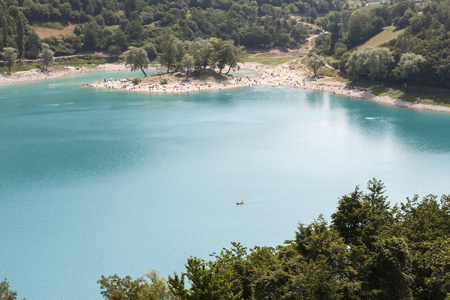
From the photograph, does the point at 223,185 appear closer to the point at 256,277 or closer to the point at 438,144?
the point at 256,277

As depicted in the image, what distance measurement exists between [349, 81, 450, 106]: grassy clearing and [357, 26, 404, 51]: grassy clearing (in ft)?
96.3

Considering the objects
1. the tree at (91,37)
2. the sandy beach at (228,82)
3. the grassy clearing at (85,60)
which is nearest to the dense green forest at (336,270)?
the sandy beach at (228,82)

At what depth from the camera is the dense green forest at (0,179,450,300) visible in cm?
2162

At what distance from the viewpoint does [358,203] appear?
30.0 m

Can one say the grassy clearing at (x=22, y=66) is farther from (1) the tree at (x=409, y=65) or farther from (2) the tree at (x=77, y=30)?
(1) the tree at (x=409, y=65)

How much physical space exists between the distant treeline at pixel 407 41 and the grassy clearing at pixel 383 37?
2667mm

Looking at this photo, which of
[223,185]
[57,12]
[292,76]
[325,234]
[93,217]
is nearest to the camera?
[325,234]

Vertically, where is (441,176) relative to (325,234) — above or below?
below

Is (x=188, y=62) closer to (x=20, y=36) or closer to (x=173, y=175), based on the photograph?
(x=173, y=175)

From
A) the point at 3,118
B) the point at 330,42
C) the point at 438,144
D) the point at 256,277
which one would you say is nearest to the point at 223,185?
the point at 256,277

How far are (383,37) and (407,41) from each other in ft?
103

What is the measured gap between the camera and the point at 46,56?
151 m

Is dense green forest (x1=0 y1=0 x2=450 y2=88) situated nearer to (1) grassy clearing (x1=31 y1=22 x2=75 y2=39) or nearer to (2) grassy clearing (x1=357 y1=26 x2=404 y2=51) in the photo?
(1) grassy clearing (x1=31 y1=22 x2=75 y2=39)

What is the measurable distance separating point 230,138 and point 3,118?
2400 inches
